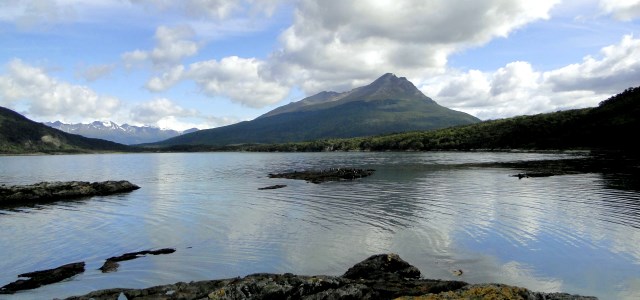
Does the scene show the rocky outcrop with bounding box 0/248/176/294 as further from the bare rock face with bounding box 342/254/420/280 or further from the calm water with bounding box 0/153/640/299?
the bare rock face with bounding box 342/254/420/280

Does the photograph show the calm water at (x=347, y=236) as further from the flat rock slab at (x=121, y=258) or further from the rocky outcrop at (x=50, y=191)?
the rocky outcrop at (x=50, y=191)

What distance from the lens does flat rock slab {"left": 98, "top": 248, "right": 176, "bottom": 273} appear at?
22.8 meters

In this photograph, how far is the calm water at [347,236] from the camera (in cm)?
2098

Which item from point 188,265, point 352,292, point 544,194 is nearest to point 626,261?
point 352,292

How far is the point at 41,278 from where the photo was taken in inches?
813

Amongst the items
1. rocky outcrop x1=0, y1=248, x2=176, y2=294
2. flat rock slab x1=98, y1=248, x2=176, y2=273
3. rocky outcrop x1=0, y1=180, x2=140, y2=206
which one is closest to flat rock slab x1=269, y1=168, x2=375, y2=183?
rocky outcrop x1=0, y1=180, x2=140, y2=206

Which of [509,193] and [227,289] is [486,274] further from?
[509,193]

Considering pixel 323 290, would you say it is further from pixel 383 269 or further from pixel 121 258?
pixel 121 258

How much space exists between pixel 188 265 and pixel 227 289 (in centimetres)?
1020

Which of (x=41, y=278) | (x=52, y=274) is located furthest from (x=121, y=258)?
(x=41, y=278)

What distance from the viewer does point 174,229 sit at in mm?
34594

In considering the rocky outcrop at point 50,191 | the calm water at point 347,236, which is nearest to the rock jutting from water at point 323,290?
the calm water at point 347,236

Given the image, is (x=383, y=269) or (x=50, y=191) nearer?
(x=383, y=269)

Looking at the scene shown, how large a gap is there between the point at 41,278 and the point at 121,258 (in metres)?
4.56
